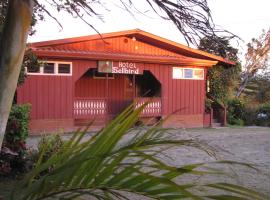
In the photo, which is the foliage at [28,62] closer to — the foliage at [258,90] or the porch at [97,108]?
the porch at [97,108]

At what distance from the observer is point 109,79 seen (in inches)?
923

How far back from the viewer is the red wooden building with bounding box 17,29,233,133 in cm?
1980

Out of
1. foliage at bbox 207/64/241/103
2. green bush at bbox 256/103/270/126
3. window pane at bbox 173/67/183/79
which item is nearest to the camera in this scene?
window pane at bbox 173/67/183/79

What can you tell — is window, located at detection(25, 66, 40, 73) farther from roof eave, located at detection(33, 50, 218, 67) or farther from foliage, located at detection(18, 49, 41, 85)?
foliage, located at detection(18, 49, 41, 85)

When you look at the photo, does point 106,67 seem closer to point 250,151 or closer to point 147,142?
point 250,151

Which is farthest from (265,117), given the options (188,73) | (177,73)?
(177,73)

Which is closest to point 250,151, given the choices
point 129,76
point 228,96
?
point 129,76

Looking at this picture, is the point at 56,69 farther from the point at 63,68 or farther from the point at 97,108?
the point at 97,108

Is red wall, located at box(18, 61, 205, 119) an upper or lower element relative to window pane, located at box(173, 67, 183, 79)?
lower

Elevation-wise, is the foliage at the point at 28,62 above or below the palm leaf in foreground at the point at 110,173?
above

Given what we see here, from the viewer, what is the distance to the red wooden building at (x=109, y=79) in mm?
19797

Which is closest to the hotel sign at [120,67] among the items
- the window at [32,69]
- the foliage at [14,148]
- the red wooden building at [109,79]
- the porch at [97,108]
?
the red wooden building at [109,79]

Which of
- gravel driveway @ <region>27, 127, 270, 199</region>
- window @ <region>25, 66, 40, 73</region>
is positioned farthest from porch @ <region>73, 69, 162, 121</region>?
gravel driveway @ <region>27, 127, 270, 199</region>

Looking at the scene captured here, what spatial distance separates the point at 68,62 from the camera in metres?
20.3
